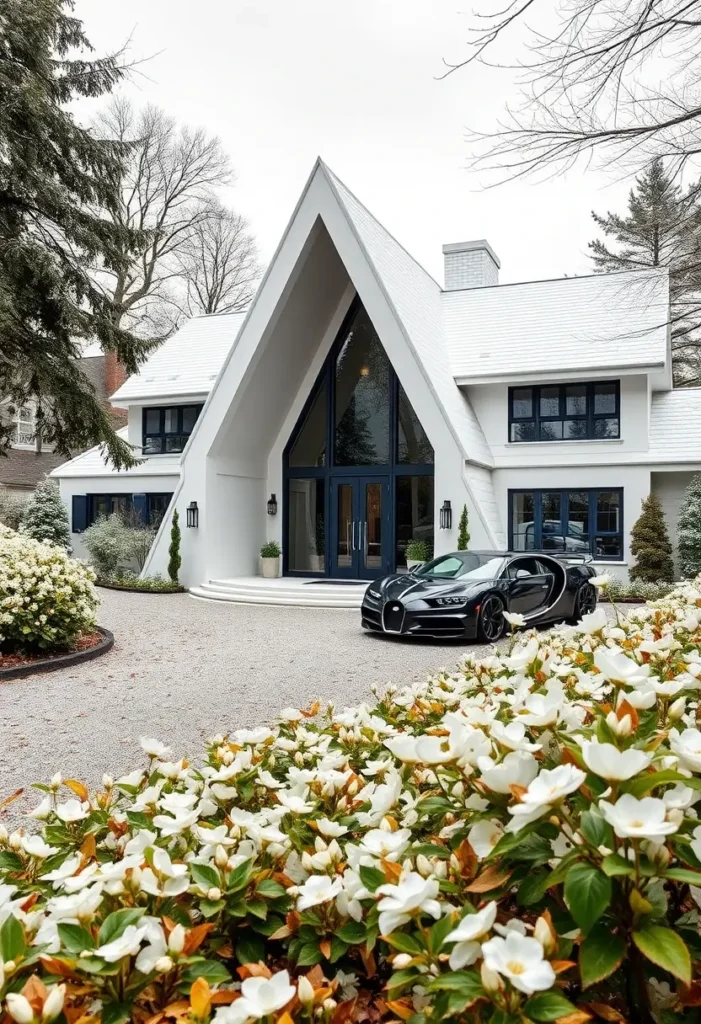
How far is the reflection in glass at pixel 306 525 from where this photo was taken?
19.4 meters

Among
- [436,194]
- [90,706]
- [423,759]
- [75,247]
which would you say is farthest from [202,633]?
[423,759]

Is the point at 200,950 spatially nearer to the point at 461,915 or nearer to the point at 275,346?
the point at 461,915

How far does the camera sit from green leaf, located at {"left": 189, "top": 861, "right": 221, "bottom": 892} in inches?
55.7

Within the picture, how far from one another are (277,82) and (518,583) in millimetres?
7856

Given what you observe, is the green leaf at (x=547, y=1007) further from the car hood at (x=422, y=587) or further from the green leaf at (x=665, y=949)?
the car hood at (x=422, y=587)

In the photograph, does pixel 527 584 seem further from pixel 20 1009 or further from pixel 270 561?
pixel 20 1009

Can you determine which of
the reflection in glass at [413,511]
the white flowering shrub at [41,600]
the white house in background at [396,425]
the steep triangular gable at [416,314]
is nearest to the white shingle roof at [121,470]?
the white house in background at [396,425]

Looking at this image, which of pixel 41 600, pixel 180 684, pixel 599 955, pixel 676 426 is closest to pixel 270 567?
pixel 41 600

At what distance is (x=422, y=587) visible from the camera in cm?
1116

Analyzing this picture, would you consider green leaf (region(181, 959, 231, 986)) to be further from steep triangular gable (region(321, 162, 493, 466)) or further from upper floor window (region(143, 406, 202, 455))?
upper floor window (region(143, 406, 202, 455))

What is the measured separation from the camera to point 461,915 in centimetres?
123

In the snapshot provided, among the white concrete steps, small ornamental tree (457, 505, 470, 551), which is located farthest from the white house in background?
the white concrete steps

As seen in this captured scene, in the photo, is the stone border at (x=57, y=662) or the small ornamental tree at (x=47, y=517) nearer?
the stone border at (x=57, y=662)

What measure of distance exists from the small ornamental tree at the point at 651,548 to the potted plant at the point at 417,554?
4950mm
